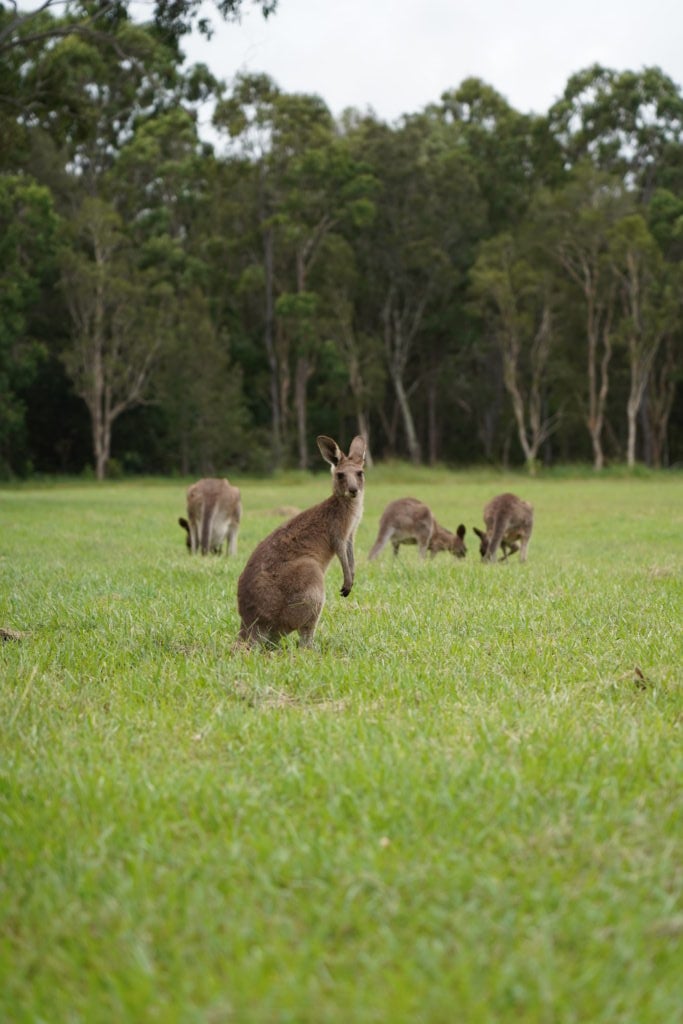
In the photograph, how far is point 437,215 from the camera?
138 feet

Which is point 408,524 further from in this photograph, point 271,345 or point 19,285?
point 271,345

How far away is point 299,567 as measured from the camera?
16.2 ft

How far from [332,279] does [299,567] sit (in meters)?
38.1

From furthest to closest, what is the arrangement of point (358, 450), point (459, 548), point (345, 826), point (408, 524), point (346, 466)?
point (459, 548) < point (408, 524) < point (358, 450) < point (346, 466) < point (345, 826)

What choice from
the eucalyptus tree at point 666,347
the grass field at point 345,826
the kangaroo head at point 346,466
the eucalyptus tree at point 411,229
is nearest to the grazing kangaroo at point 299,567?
the kangaroo head at point 346,466

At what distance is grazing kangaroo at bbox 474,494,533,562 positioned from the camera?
10148mm

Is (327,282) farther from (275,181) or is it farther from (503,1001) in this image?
(503,1001)

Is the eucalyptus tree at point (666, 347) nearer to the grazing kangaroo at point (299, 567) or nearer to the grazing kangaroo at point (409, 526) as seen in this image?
the grazing kangaroo at point (409, 526)

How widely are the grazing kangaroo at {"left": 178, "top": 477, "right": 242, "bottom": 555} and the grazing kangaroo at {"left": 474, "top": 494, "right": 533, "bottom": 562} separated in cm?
261

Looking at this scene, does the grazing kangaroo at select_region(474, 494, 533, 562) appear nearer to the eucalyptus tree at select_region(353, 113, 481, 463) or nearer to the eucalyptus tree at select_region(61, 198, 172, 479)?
the eucalyptus tree at select_region(61, 198, 172, 479)

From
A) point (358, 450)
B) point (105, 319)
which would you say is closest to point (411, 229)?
point (105, 319)

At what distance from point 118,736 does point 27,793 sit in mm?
591

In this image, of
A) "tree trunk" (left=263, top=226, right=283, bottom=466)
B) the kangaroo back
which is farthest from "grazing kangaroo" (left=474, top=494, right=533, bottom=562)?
"tree trunk" (left=263, top=226, right=283, bottom=466)

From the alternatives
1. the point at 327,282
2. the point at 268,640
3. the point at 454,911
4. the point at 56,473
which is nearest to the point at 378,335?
the point at 327,282
